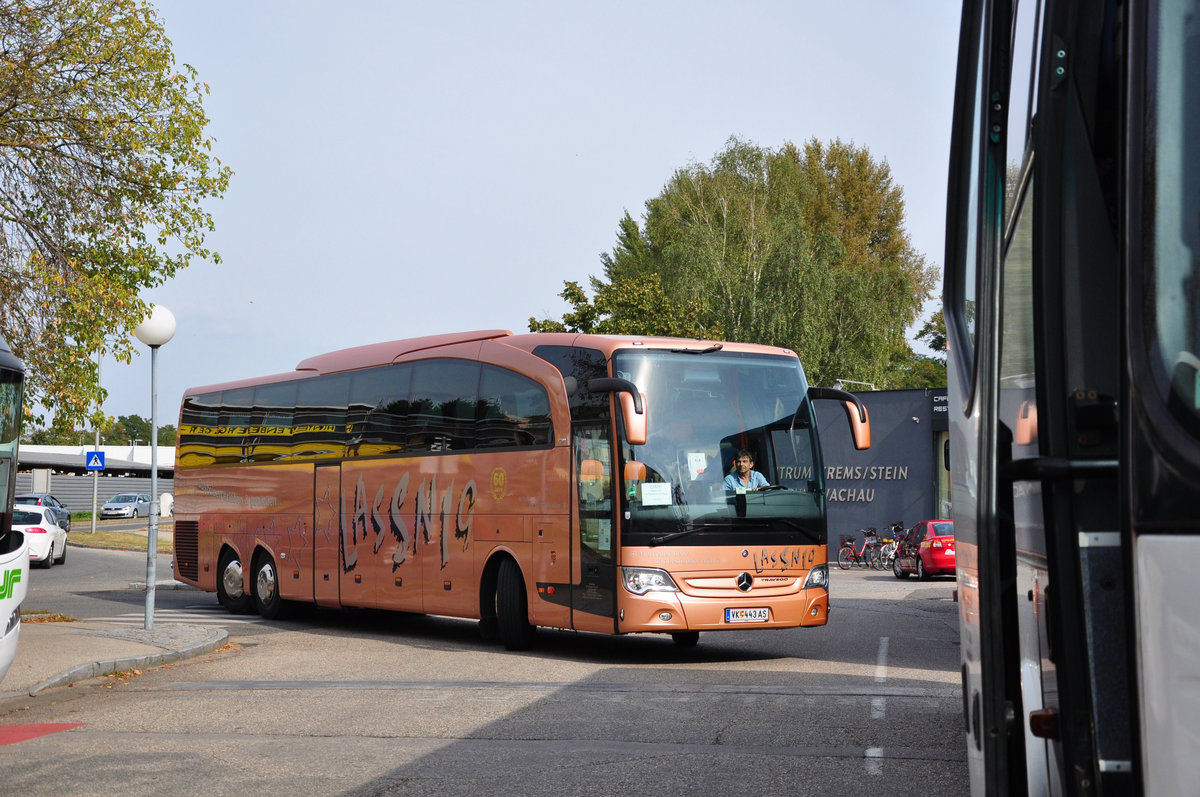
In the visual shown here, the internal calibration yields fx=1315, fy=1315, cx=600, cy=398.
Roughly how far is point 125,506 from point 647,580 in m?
70.5

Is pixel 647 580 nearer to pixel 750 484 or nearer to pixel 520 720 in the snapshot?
pixel 750 484

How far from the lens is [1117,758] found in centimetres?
266

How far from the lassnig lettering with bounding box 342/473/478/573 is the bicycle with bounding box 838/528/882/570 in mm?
23926

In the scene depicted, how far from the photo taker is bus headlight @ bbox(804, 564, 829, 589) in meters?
13.8

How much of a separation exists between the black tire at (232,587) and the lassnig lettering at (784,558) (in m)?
10.7

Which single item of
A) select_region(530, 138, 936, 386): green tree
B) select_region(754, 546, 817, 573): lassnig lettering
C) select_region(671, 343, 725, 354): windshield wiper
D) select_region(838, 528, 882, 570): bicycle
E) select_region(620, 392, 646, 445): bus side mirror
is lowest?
select_region(838, 528, 882, 570): bicycle

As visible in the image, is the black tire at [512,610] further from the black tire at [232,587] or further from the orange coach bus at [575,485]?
the black tire at [232,587]

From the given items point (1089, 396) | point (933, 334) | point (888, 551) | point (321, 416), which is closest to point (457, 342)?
point (321, 416)

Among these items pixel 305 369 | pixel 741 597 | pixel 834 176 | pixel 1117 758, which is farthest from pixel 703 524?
pixel 834 176

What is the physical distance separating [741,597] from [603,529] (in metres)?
1.57

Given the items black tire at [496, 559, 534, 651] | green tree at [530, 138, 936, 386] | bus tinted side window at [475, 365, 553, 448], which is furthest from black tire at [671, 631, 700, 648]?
green tree at [530, 138, 936, 386]

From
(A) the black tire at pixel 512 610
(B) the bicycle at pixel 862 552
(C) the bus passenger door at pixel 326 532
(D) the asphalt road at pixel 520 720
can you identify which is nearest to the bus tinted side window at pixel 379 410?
(C) the bus passenger door at pixel 326 532

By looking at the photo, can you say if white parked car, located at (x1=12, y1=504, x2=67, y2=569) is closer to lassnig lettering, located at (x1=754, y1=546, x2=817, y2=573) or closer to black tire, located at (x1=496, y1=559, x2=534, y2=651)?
black tire, located at (x1=496, y1=559, x2=534, y2=651)

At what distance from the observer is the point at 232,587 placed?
21.8 meters
